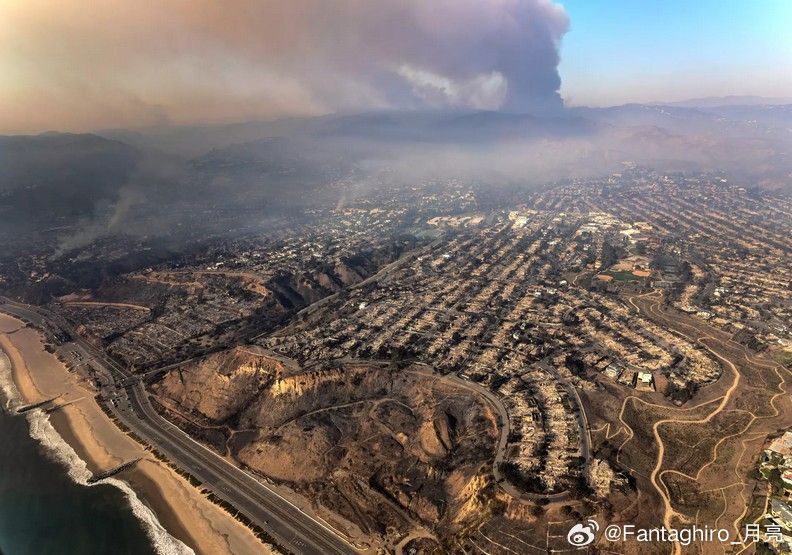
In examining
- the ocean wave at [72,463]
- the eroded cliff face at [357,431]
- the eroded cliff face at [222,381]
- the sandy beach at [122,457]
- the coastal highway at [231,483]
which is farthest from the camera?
the eroded cliff face at [222,381]

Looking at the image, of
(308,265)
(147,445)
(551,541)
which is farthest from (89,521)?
(308,265)

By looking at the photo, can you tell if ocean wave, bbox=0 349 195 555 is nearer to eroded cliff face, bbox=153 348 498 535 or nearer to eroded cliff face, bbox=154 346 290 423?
eroded cliff face, bbox=153 348 498 535

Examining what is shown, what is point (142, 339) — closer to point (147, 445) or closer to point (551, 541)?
point (147, 445)

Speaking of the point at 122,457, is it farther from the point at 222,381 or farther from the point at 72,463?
the point at 222,381

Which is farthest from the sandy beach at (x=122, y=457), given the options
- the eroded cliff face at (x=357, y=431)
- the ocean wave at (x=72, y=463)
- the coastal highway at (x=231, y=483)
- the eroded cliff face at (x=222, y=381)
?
the eroded cliff face at (x=222, y=381)

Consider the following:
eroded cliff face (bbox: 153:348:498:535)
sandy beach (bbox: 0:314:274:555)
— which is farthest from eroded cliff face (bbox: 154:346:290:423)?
sandy beach (bbox: 0:314:274:555)

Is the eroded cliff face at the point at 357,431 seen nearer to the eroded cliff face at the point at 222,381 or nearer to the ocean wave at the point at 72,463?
the eroded cliff face at the point at 222,381

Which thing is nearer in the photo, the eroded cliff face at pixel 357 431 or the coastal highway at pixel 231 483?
the coastal highway at pixel 231 483
